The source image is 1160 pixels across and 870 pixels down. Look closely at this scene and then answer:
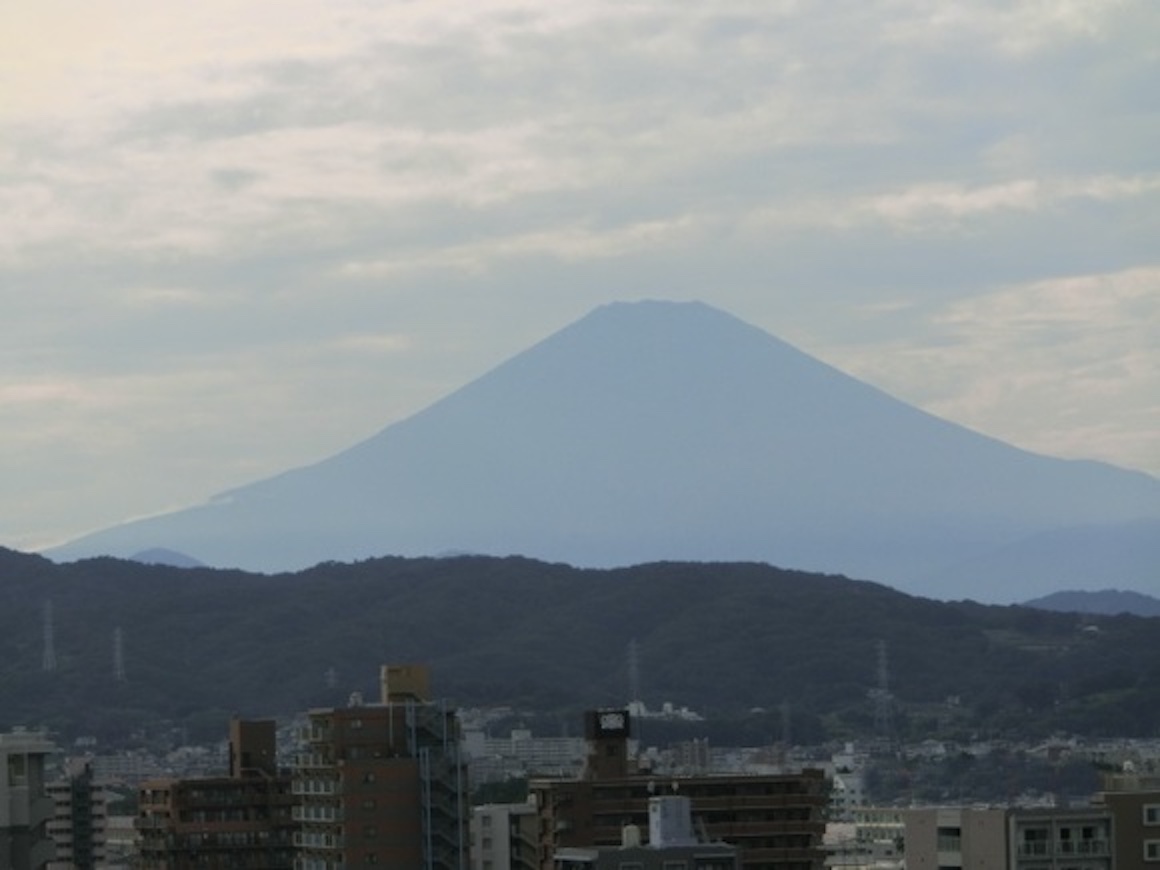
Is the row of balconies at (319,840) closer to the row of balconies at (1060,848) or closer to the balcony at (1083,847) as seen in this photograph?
the row of balconies at (1060,848)

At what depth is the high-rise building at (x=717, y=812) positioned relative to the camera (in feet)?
245

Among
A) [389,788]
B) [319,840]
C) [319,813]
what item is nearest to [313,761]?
[319,813]

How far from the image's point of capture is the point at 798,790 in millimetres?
77062

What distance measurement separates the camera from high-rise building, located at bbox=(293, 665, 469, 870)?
66.8m

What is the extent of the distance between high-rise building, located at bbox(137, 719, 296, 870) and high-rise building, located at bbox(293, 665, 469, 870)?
18.5 meters

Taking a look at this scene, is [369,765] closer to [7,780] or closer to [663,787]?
[663,787]

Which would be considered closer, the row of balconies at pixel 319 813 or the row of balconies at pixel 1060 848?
the row of balconies at pixel 1060 848

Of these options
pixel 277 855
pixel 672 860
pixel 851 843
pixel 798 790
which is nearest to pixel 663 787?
pixel 798 790

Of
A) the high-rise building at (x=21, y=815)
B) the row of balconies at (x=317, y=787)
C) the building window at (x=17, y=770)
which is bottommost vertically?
the high-rise building at (x=21, y=815)

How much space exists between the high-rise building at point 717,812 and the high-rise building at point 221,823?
1224 centimetres

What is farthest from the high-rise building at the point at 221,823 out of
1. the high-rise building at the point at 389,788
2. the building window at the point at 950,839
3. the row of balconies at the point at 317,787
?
the building window at the point at 950,839

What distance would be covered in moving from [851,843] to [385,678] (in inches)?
2250

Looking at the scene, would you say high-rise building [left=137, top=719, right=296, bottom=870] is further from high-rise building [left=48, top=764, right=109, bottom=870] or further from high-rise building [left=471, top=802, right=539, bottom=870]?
high-rise building [left=48, top=764, right=109, bottom=870]

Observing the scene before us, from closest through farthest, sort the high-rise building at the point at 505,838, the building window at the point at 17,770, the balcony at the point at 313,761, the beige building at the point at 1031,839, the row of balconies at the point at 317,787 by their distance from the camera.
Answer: the building window at the point at 17,770, the beige building at the point at 1031,839, the row of balconies at the point at 317,787, the balcony at the point at 313,761, the high-rise building at the point at 505,838
